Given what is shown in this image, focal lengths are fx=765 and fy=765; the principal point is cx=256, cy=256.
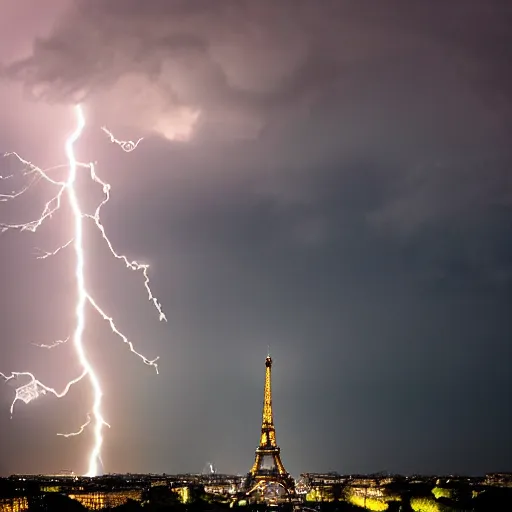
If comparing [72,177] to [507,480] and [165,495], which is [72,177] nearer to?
[165,495]

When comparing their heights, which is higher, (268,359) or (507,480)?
(268,359)

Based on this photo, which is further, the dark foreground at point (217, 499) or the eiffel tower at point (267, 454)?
the eiffel tower at point (267, 454)

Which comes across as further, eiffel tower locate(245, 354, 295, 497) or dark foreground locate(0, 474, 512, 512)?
eiffel tower locate(245, 354, 295, 497)

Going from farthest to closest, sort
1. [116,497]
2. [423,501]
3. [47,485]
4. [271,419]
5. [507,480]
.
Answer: [507,480] < [271,419] < [47,485] < [116,497] < [423,501]

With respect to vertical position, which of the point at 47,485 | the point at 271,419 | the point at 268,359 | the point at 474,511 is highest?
the point at 268,359

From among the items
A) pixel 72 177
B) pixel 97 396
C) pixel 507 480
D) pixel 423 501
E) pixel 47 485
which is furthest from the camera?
pixel 507 480

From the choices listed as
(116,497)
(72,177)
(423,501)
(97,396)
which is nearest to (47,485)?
(116,497)

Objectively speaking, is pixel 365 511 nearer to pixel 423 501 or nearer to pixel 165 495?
pixel 423 501

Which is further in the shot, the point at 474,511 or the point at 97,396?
the point at 474,511
